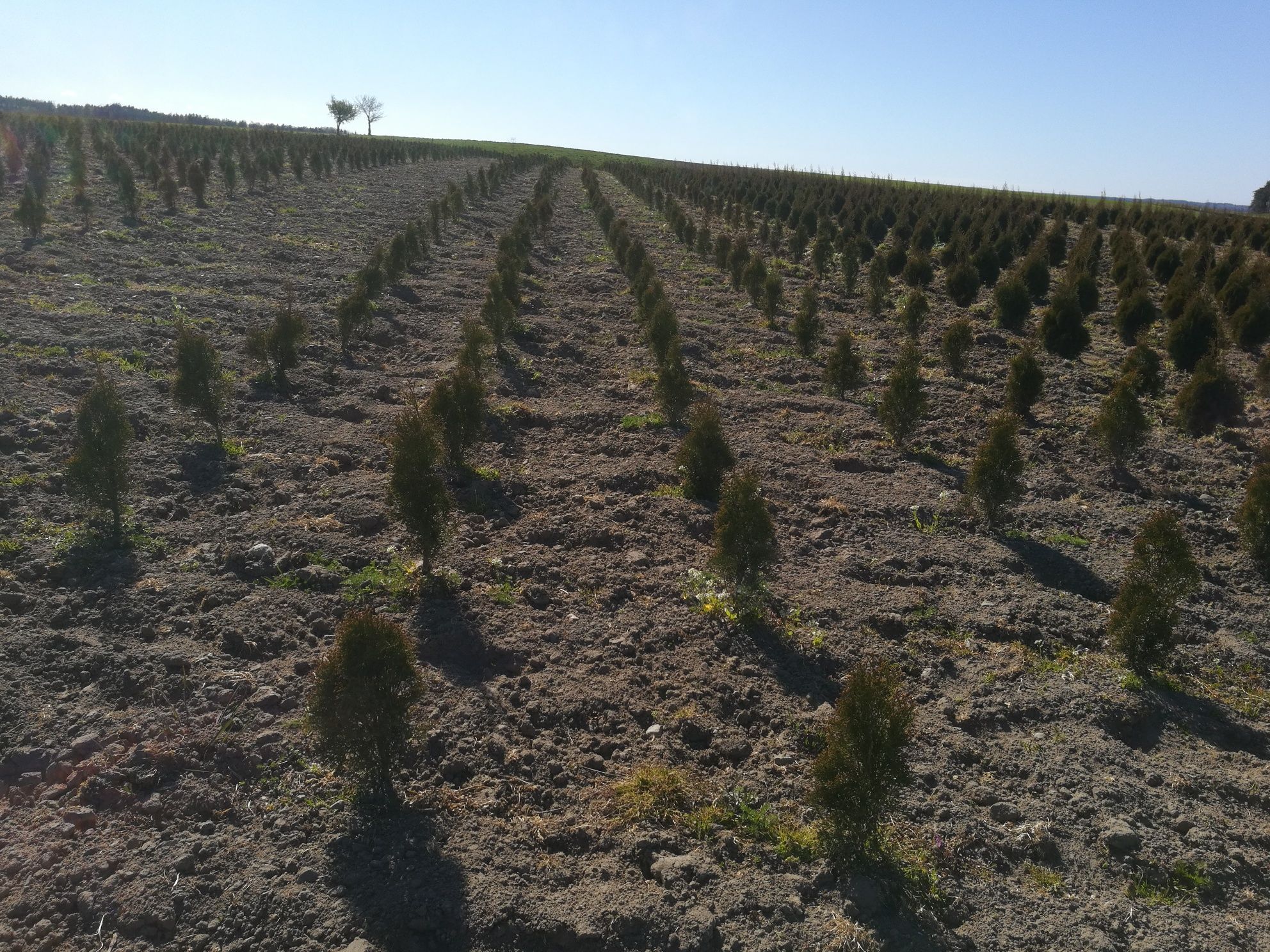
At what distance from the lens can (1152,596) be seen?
5484 millimetres

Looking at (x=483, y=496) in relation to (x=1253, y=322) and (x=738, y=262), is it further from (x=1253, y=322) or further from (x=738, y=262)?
(x=738, y=262)

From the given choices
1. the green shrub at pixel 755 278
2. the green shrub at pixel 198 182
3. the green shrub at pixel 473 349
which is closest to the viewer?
the green shrub at pixel 473 349

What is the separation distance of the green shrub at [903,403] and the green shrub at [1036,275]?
10.5 meters

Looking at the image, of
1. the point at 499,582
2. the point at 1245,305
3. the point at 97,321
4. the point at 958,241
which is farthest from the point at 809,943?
the point at 958,241

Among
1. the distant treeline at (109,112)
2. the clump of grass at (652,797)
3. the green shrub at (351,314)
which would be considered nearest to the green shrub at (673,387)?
the green shrub at (351,314)

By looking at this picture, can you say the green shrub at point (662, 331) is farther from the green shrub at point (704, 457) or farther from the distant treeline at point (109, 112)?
the distant treeline at point (109, 112)

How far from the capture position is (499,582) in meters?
Answer: 6.83

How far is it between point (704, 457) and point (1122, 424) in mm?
5028

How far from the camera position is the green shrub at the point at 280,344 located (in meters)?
10.9

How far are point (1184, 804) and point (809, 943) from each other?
8.19 ft

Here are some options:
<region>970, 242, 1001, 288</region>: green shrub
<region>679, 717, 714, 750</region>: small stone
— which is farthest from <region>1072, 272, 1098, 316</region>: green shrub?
<region>679, 717, 714, 750</region>: small stone

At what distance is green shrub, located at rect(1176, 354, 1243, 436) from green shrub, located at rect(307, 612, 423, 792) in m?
11.1

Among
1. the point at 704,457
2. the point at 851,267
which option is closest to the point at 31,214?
the point at 704,457

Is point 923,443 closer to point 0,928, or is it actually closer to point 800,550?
point 800,550
